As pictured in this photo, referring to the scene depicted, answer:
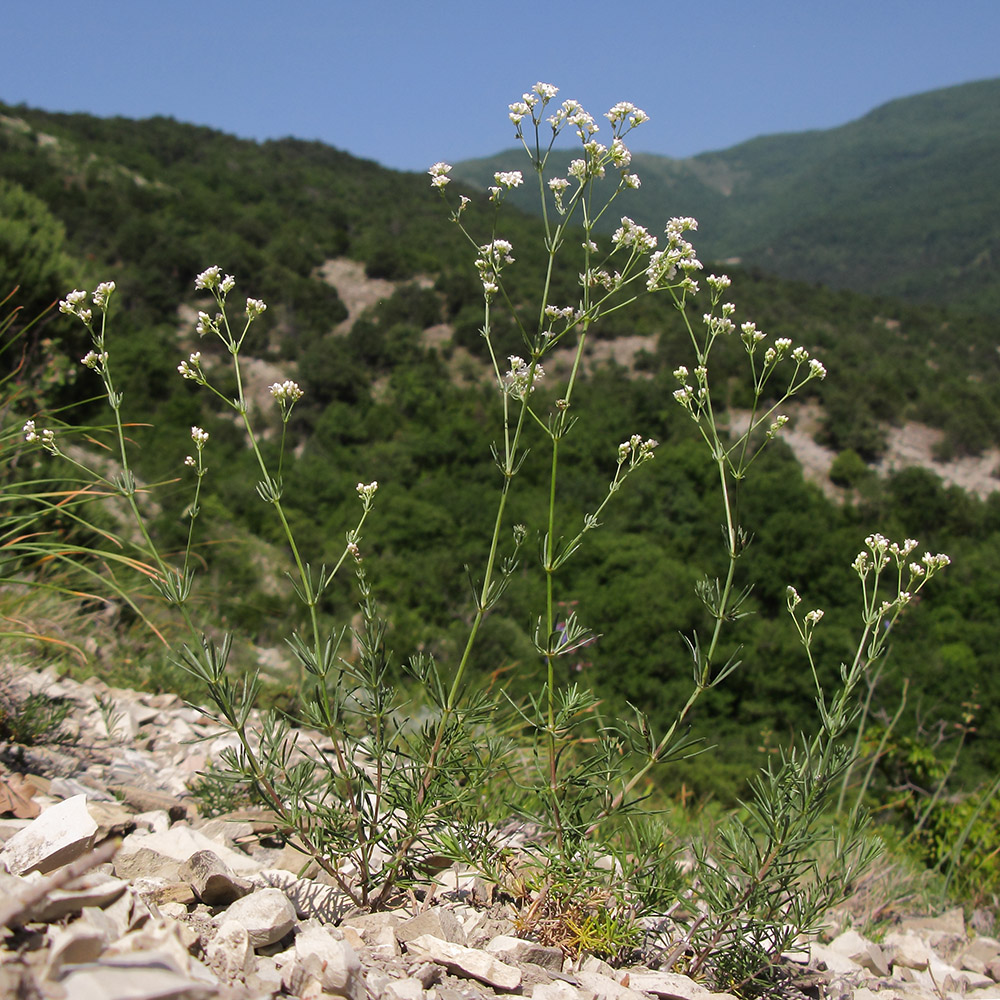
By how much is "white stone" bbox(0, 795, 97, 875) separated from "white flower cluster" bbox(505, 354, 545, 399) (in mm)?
1568

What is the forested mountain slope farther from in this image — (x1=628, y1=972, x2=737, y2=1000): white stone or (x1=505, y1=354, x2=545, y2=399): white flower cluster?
(x1=505, y1=354, x2=545, y2=399): white flower cluster

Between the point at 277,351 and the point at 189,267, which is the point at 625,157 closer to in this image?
the point at 277,351

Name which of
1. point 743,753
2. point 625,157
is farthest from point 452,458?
point 625,157

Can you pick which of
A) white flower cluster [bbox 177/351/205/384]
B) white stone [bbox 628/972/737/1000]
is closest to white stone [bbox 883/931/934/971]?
white stone [bbox 628/972/737/1000]

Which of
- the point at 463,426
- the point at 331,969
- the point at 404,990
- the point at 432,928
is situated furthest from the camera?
the point at 463,426

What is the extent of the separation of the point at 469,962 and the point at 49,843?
107 cm

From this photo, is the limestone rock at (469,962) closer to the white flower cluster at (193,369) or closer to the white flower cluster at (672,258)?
the white flower cluster at (193,369)

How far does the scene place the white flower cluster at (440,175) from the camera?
2.21 meters

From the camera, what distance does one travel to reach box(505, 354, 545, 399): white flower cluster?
204cm

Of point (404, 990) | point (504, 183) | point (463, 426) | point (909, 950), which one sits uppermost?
point (504, 183)

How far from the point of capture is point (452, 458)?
29.8 meters

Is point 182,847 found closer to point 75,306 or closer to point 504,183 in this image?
point 75,306

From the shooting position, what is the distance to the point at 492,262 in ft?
7.06

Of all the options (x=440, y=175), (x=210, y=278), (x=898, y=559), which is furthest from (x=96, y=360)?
(x=898, y=559)
